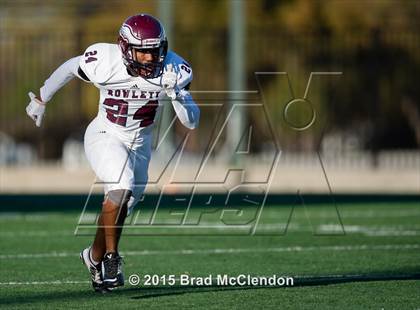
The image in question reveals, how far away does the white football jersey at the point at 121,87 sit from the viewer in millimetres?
7406

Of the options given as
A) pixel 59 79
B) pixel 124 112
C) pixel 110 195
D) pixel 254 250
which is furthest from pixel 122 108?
pixel 254 250

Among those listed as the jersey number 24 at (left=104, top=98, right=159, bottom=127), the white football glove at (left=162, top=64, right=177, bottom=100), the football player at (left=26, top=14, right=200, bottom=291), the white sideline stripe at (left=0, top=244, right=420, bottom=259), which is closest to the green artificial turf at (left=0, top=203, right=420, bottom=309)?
the white sideline stripe at (left=0, top=244, right=420, bottom=259)

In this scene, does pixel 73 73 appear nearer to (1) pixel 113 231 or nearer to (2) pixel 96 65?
(2) pixel 96 65

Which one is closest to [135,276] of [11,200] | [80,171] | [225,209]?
[225,209]

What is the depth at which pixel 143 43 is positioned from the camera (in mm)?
7152

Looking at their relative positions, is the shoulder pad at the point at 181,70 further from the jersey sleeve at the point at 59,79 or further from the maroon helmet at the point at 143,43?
the jersey sleeve at the point at 59,79

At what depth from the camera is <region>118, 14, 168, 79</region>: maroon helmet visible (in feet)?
23.5

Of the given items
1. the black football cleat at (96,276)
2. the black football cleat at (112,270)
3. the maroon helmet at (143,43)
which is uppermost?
the maroon helmet at (143,43)

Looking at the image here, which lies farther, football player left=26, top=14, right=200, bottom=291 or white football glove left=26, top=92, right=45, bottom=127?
white football glove left=26, top=92, right=45, bottom=127

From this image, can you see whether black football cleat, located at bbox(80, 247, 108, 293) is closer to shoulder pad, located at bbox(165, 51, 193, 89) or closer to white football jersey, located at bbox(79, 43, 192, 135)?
white football jersey, located at bbox(79, 43, 192, 135)

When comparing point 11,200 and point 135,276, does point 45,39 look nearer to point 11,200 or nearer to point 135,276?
point 11,200

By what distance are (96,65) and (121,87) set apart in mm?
223

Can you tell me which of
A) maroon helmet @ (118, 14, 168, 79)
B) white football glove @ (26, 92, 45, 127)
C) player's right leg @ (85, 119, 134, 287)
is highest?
maroon helmet @ (118, 14, 168, 79)

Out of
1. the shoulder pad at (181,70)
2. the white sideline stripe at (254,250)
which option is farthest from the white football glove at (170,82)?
the white sideline stripe at (254,250)
